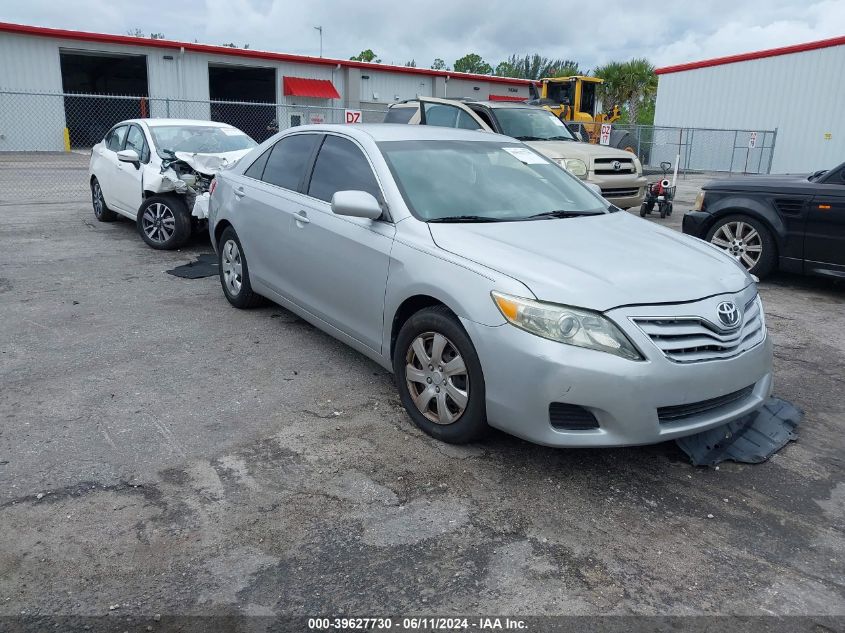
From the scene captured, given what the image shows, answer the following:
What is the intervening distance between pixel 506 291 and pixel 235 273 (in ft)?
11.3

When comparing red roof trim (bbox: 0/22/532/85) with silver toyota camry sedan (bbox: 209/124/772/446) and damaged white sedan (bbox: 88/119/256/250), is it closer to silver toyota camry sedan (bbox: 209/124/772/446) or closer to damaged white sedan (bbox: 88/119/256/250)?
damaged white sedan (bbox: 88/119/256/250)

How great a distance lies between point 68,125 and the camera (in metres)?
31.5

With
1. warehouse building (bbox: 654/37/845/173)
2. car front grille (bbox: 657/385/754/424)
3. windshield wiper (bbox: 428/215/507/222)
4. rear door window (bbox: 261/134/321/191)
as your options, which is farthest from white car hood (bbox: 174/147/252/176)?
warehouse building (bbox: 654/37/845/173)

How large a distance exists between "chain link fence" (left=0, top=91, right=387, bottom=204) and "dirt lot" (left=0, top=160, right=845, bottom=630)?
447 inches

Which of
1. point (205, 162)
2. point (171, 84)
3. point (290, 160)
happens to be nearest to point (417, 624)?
point (290, 160)

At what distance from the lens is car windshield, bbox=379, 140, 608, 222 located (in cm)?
425

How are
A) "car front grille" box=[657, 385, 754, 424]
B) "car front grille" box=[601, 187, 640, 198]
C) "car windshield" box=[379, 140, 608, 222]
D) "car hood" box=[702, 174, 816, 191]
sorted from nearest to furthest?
1. "car front grille" box=[657, 385, 754, 424]
2. "car windshield" box=[379, 140, 608, 222]
3. "car hood" box=[702, 174, 816, 191]
4. "car front grille" box=[601, 187, 640, 198]

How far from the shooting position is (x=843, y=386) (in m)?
4.89

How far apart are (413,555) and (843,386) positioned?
359 cm

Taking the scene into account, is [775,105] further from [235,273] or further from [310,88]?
[235,273]

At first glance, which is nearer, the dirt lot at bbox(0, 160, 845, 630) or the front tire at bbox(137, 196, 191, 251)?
the dirt lot at bbox(0, 160, 845, 630)

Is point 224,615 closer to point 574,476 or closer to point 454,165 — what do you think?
point 574,476

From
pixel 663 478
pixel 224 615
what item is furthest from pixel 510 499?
pixel 224 615

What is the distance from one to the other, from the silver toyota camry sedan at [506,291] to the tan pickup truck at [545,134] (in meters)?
6.12
